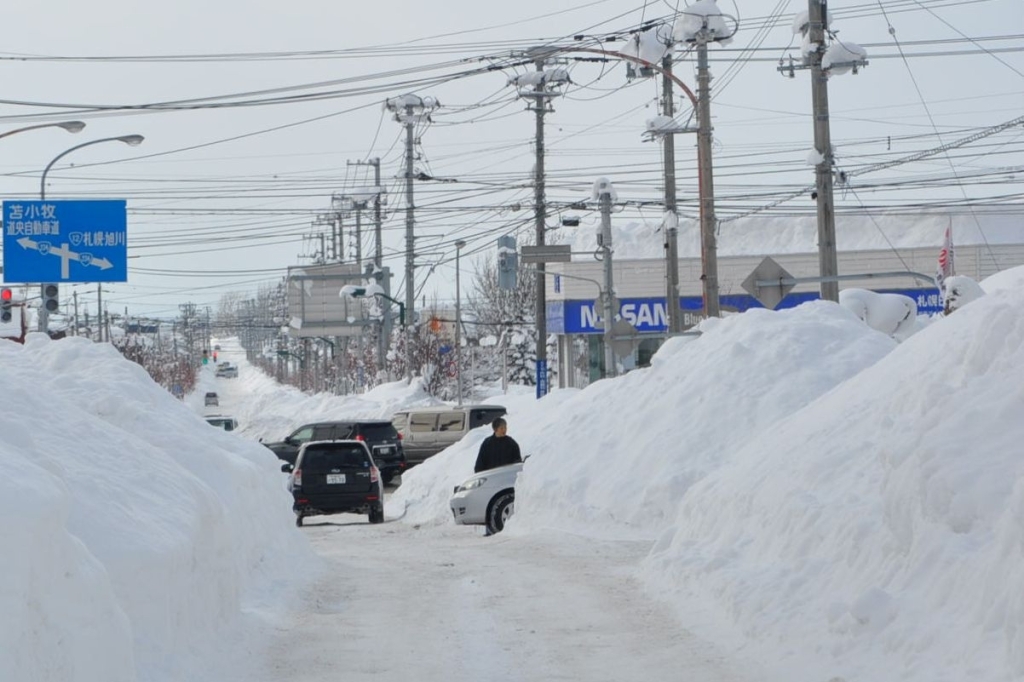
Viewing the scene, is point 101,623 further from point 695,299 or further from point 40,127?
point 695,299

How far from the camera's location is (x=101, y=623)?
23.0 feet

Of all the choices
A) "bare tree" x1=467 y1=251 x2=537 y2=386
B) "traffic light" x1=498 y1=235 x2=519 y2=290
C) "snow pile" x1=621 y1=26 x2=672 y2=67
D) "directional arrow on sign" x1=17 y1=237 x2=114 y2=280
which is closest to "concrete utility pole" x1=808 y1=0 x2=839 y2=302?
"snow pile" x1=621 y1=26 x2=672 y2=67

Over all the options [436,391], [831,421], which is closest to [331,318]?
[436,391]

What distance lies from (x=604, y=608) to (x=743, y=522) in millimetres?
1510

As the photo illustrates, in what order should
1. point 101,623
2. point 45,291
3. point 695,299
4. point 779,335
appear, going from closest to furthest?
1. point 101,623
2. point 779,335
3. point 45,291
4. point 695,299

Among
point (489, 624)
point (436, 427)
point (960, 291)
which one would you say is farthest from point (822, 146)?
point (436, 427)

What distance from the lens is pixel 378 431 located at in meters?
36.6

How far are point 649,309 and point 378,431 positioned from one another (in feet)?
69.7

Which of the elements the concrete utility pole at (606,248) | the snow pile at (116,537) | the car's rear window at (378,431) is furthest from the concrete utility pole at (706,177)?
the car's rear window at (378,431)

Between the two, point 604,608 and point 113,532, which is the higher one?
point 113,532

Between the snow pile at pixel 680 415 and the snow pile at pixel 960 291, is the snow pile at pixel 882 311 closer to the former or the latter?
the snow pile at pixel 680 415

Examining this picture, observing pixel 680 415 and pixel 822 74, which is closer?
pixel 680 415

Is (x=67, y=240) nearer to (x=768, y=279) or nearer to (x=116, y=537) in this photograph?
(x=768, y=279)

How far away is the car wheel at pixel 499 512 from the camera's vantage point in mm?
21562
